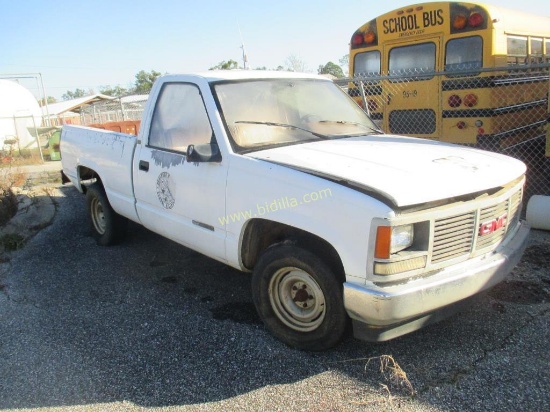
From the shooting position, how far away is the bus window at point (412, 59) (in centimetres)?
752

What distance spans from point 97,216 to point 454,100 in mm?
Answer: 5505

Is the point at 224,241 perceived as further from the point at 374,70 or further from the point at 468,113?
the point at 374,70

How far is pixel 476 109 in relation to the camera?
7031mm

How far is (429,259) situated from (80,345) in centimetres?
256

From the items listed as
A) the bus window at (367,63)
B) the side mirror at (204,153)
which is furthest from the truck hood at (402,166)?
the bus window at (367,63)

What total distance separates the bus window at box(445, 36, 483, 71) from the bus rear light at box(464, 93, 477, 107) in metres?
0.41

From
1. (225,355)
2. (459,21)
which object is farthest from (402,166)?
(459,21)

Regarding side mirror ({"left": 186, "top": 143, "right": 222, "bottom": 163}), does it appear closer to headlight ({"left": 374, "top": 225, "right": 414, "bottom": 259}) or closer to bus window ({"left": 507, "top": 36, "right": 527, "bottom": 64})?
headlight ({"left": 374, "top": 225, "right": 414, "bottom": 259})

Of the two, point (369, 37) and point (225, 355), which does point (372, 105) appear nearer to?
point (369, 37)

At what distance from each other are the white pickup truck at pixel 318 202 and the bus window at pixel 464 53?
3374 mm

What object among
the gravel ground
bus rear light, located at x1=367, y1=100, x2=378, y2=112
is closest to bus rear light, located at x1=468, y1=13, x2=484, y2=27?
bus rear light, located at x1=367, y1=100, x2=378, y2=112

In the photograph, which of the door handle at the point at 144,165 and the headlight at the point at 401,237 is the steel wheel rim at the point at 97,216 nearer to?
the door handle at the point at 144,165

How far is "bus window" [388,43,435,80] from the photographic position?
7.52 m

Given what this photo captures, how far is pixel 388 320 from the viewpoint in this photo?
2.67 m
